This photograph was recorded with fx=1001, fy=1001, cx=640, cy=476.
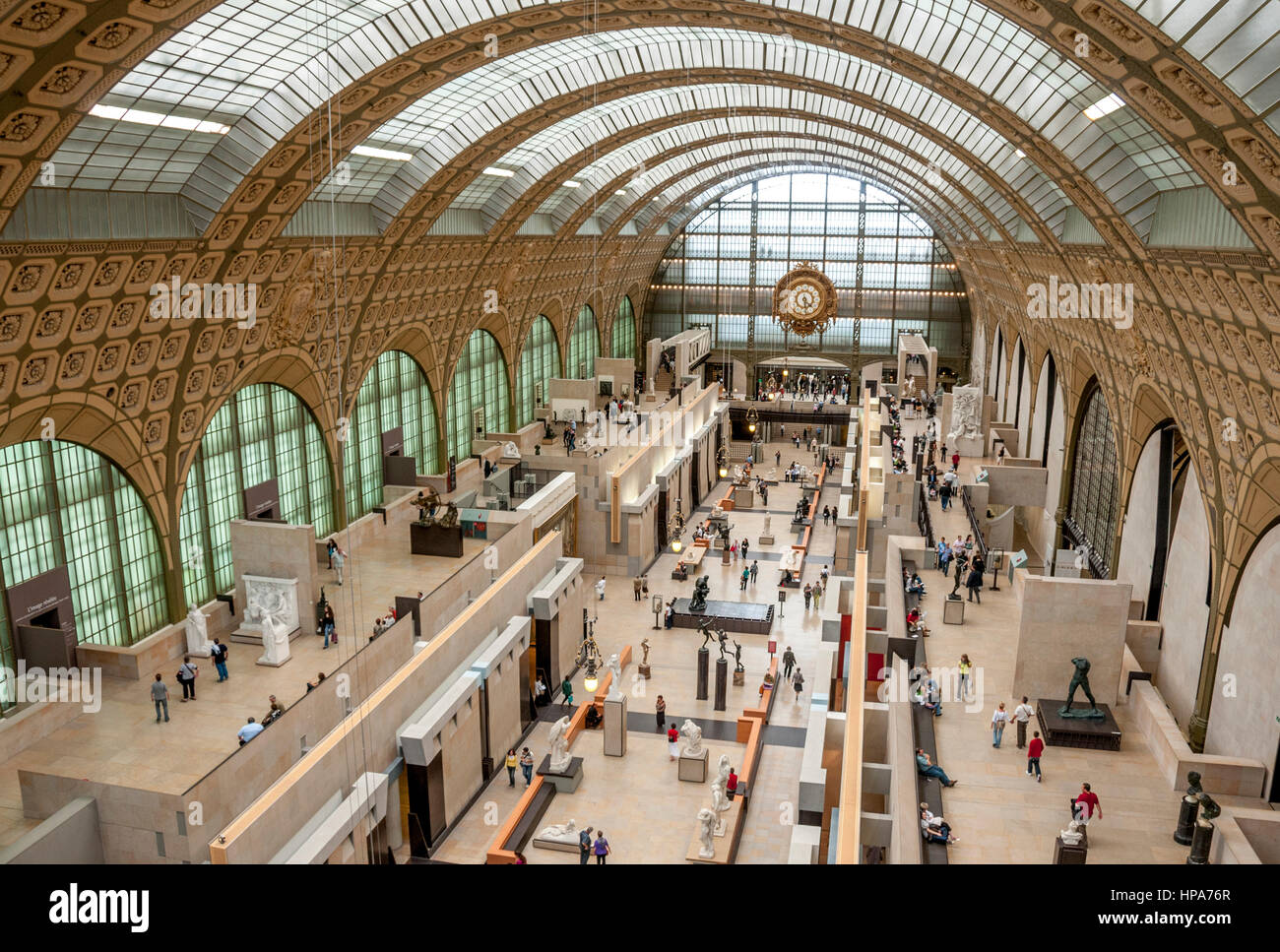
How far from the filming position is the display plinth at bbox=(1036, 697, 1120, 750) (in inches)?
681

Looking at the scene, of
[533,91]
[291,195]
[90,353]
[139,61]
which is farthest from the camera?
[533,91]

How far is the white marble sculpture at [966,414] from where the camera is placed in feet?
133

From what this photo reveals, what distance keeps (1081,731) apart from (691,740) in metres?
8.98

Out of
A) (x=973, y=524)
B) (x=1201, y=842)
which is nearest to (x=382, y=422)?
(x=973, y=524)

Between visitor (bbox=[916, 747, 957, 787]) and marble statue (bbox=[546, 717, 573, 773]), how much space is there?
356 inches

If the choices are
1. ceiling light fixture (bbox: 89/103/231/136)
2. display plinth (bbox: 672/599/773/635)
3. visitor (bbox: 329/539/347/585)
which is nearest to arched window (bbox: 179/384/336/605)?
visitor (bbox: 329/539/347/585)

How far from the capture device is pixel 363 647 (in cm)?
2014

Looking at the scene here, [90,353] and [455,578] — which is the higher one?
[90,353]

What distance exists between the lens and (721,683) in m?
27.5

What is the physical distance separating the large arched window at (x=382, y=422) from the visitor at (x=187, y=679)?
13.5 m

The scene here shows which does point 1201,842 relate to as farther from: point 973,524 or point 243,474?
point 243,474
